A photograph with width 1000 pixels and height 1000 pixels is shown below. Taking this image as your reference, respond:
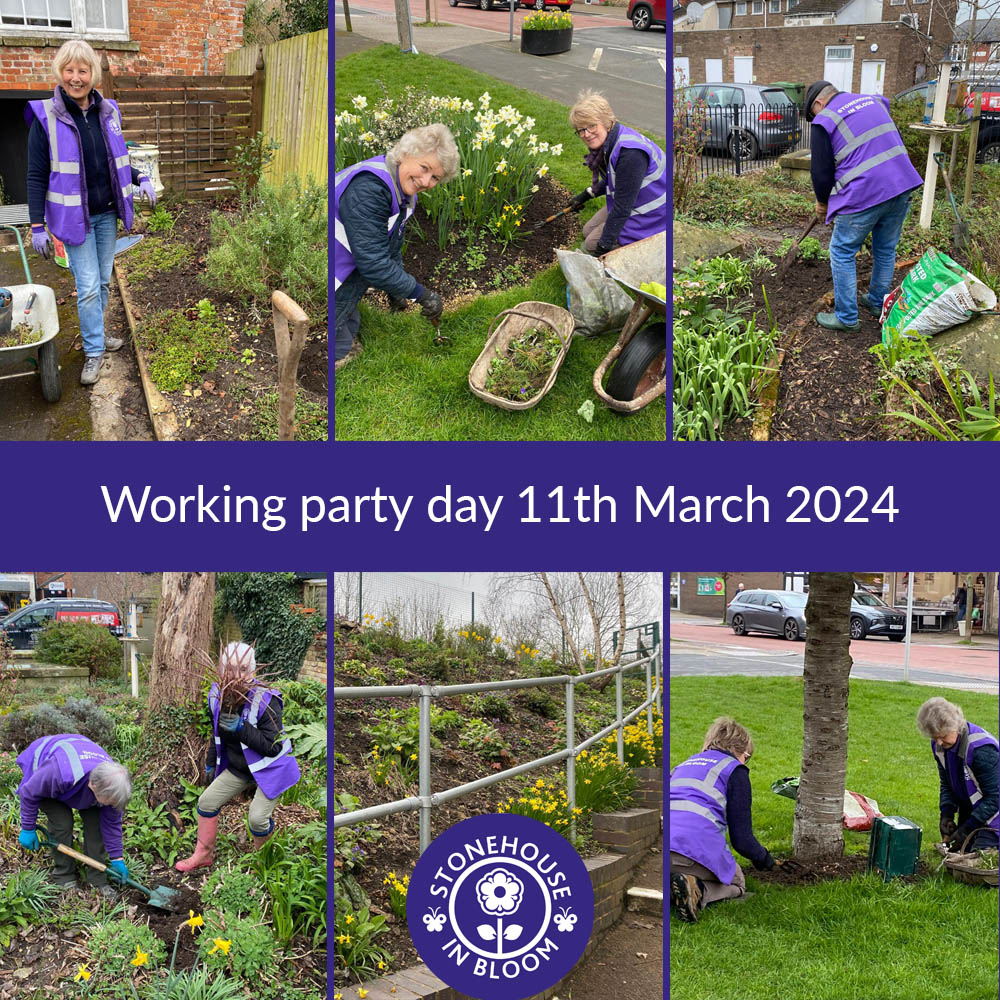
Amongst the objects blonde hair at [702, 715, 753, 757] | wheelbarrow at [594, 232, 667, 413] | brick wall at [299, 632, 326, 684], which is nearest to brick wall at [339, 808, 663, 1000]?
blonde hair at [702, 715, 753, 757]

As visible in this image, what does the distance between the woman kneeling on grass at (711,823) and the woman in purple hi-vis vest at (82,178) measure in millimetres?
3265

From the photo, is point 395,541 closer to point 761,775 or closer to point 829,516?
point 829,516

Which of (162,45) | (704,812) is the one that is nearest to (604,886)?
(704,812)

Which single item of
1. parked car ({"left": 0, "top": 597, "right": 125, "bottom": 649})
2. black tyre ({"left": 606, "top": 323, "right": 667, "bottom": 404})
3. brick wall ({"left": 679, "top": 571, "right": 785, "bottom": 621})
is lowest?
parked car ({"left": 0, "top": 597, "right": 125, "bottom": 649})

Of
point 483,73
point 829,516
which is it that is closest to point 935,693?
point 829,516

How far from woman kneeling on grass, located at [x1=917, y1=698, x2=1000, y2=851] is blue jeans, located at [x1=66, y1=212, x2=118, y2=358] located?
4.22 m

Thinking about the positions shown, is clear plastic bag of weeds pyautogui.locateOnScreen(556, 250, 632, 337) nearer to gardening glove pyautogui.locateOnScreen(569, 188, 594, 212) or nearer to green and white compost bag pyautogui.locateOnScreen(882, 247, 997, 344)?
gardening glove pyautogui.locateOnScreen(569, 188, 594, 212)

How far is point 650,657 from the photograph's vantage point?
3.89 meters

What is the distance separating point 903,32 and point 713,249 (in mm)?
1691

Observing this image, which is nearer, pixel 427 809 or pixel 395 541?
pixel 395 541

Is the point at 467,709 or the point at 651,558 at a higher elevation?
the point at 651,558

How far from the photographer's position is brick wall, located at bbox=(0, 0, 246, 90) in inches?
215

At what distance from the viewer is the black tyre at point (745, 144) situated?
4.66m

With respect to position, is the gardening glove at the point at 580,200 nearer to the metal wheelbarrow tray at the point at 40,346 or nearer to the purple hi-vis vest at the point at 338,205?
the purple hi-vis vest at the point at 338,205
